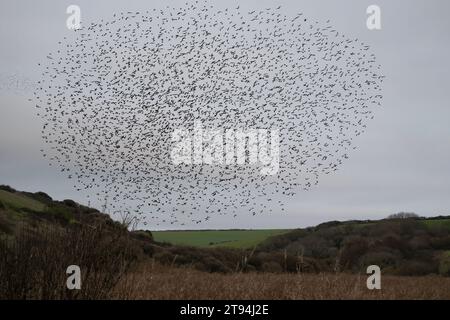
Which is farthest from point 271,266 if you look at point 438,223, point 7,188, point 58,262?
point 7,188

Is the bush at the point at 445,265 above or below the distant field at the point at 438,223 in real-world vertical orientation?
→ below

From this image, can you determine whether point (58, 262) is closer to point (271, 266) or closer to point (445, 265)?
point (271, 266)

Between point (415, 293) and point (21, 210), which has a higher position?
point (21, 210)

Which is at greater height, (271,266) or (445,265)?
Answer: (271,266)

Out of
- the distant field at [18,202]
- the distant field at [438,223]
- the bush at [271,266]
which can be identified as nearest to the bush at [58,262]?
the bush at [271,266]

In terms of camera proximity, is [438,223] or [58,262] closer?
[58,262]

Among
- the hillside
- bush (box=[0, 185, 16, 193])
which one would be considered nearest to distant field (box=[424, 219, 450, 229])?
the hillside

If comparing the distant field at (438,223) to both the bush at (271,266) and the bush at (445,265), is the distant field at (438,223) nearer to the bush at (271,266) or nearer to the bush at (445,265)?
the bush at (445,265)

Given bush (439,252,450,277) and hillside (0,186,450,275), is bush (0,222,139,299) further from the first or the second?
bush (439,252,450,277)
